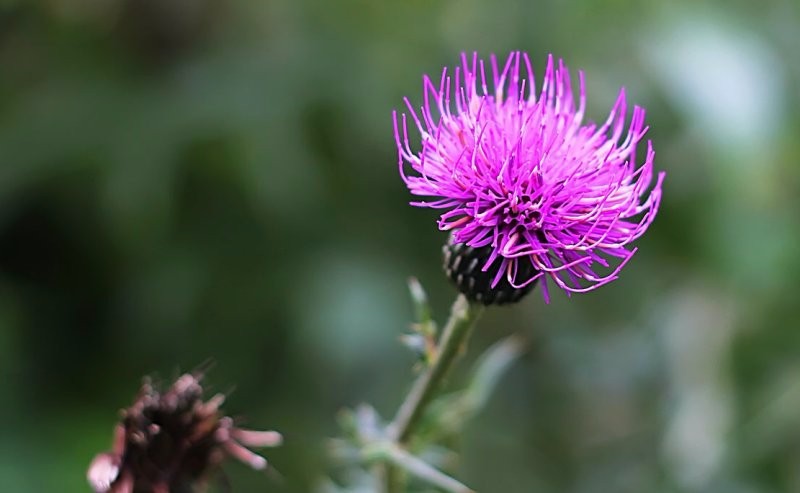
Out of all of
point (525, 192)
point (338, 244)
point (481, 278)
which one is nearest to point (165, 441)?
point (481, 278)

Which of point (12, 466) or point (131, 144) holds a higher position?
point (131, 144)

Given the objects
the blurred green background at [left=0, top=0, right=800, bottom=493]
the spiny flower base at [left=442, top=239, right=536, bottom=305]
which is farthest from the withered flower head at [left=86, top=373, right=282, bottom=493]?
the blurred green background at [left=0, top=0, right=800, bottom=493]

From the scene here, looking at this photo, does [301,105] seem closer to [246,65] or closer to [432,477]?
[246,65]

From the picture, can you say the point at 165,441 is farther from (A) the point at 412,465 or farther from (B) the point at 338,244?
(B) the point at 338,244

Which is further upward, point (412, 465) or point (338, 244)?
point (338, 244)

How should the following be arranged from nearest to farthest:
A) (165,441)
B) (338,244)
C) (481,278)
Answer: (481,278)
(165,441)
(338,244)

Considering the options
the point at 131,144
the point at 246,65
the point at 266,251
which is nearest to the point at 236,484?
the point at 266,251

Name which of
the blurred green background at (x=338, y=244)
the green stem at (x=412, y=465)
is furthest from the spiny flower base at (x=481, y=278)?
the blurred green background at (x=338, y=244)

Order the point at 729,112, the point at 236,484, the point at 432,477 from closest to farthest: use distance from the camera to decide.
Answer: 1. the point at 432,477
2. the point at 729,112
3. the point at 236,484
